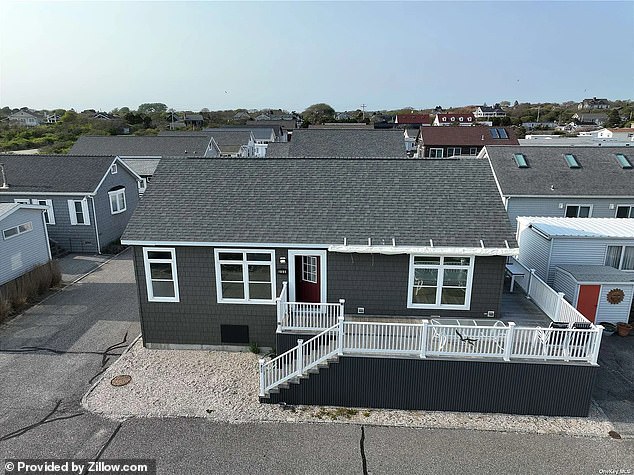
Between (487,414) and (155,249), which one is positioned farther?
(155,249)

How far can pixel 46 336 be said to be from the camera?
12.7 meters

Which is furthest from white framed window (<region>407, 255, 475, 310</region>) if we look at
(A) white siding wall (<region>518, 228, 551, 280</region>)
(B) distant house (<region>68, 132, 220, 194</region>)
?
(B) distant house (<region>68, 132, 220, 194</region>)

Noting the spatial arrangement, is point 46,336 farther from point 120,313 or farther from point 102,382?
point 102,382

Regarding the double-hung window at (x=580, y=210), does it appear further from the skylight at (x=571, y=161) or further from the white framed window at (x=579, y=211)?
the skylight at (x=571, y=161)

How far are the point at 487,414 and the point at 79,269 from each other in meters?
18.2

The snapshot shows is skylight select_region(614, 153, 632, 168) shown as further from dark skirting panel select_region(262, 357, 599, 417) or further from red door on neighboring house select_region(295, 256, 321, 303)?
red door on neighboring house select_region(295, 256, 321, 303)

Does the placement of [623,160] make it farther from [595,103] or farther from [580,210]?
[595,103]

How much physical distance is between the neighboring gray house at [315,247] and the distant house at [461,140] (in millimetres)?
37740

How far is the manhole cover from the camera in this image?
33.8 ft

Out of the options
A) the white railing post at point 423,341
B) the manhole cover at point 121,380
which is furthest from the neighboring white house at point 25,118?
the white railing post at point 423,341

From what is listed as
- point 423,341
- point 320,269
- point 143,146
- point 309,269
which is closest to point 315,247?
point 320,269

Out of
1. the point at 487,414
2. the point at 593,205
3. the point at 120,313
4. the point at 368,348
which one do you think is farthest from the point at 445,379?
the point at 593,205

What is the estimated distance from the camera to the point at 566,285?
12.9 m

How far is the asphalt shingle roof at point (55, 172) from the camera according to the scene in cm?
2106
